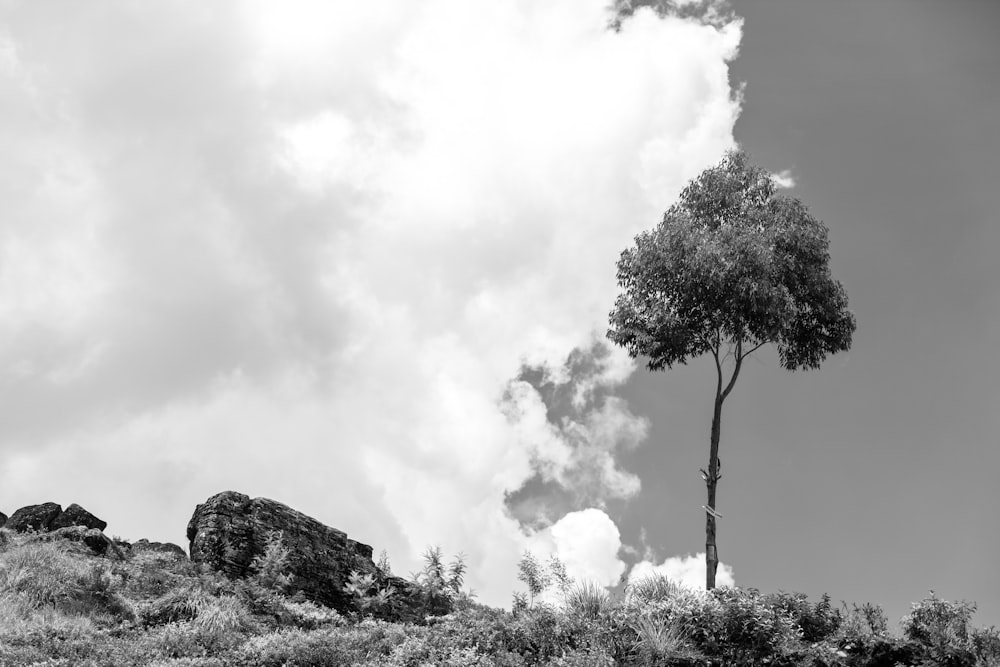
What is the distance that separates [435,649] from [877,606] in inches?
373

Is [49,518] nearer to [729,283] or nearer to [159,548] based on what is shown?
[159,548]

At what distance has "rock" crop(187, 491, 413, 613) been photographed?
2183 cm

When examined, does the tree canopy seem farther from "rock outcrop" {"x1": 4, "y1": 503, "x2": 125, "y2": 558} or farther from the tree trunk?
"rock outcrop" {"x1": 4, "y1": 503, "x2": 125, "y2": 558}

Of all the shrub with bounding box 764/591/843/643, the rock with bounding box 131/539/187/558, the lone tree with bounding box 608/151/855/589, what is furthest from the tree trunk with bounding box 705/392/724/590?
the rock with bounding box 131/539/187/558

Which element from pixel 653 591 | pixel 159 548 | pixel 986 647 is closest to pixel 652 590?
pixel 653 591

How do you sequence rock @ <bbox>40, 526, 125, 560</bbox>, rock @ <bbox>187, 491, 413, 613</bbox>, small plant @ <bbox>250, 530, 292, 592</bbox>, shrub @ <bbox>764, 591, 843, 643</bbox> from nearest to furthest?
shrub @ <bbox>764, 591, 843, 643</bbox> < small plant @ <bbox>250, 530, 292, 592</bbox> < rock @ <bbox>187, 491, 413, 613</bbox> < rock @ <bbox>40, 526, 125, 560</bbox>

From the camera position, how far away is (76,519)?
26359 mm

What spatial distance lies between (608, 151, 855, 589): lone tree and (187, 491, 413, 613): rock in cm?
1082

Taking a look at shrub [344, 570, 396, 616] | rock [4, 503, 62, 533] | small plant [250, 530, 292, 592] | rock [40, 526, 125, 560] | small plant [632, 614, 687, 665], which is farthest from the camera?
rock [4, 503, 62, 533]

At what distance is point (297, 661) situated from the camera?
45.1 ft

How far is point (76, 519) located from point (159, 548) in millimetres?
3853

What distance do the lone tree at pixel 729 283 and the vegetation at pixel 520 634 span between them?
7821mm

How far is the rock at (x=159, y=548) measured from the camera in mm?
23688

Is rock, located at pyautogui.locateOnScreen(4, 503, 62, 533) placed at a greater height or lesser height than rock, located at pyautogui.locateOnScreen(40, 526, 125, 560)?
greater
